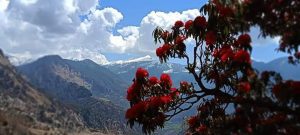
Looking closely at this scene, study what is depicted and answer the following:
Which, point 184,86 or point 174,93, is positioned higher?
point 184,86

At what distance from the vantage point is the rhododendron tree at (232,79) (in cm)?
1054

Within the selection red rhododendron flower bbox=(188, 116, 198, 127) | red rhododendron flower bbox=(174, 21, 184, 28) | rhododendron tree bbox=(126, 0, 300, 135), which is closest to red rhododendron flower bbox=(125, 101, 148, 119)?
rhododendron tree bbox=(126, 0, 300, 135)

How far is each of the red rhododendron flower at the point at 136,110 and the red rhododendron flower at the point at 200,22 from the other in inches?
113

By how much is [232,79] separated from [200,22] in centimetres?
194

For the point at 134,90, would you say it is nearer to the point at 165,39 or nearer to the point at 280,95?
the point at 165,39

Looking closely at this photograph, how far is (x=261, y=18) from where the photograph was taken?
37.4 feet

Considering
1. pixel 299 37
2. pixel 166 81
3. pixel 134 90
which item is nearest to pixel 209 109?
pixel 166 81

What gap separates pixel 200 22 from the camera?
49.3 ft

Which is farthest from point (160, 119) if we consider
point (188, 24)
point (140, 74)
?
point (188, 24)

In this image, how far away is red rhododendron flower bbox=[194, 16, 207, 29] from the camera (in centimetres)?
1497

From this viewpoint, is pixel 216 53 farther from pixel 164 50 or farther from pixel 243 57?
pixel 243 57

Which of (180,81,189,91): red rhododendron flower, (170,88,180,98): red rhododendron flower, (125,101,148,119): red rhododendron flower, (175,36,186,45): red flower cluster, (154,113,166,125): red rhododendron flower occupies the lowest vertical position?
(154,113,166,125): red rhododendron flower

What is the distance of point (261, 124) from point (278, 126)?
347 mm

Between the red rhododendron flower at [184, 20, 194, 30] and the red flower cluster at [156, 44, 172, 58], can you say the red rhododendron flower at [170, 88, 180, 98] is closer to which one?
the red flower cluster at [156, 44, 172, 58]
